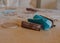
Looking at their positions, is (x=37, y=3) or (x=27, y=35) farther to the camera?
(x=37, y=3)

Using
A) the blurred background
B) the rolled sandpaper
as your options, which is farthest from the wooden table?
the blurred background

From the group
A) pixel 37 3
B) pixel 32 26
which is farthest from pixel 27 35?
pixel 37 3

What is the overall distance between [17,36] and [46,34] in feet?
Answer: 0.56

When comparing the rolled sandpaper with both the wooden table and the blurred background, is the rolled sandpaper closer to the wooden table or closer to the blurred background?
the wooden table

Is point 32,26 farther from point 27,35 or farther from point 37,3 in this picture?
point 37,3

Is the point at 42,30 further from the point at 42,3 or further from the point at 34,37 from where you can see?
the point at 42,3

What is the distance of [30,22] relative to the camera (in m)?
0.87

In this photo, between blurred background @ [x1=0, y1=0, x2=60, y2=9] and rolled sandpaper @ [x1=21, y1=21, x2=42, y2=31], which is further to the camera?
blurred background @ [x1=0, y1=0, x2=60, y2=9]

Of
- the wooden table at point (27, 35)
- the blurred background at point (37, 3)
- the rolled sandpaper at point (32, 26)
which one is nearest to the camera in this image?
the wooden table at point (27, 35)

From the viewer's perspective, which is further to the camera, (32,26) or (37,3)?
(37,3)

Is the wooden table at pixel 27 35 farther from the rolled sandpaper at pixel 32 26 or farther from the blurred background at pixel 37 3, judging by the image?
the blurred background at pixel 37 3

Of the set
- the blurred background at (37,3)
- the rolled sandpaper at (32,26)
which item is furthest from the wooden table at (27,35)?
the blurred background at (37,3)

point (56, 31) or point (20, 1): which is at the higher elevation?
point (20, 1)

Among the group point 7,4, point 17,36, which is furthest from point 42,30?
point 7,4
